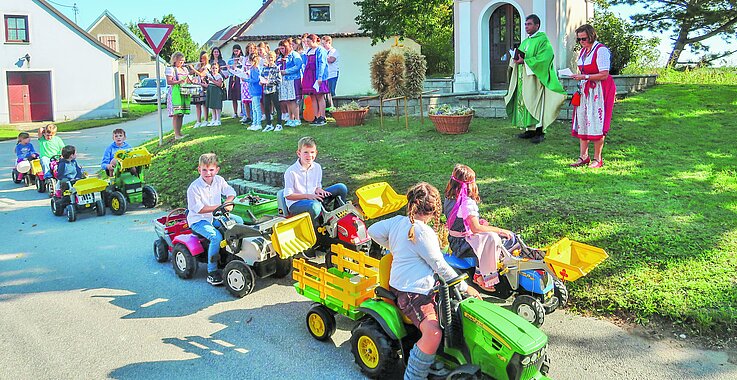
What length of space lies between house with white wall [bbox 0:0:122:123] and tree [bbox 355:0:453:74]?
1613cm

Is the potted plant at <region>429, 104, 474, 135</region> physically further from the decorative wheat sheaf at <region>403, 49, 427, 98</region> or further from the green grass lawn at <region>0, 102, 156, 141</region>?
the green grass lawn at <region>0, 102, 156, 141</region>

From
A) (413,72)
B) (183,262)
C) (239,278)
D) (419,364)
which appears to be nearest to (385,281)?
(419,364)

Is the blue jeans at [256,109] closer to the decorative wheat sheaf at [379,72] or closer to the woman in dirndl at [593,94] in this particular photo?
the decorative wheat sheaf at [379,72]

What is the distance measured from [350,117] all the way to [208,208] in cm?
705

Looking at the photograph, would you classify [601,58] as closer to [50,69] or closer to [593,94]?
[593,94]

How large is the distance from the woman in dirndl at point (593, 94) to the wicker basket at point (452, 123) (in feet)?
8.09

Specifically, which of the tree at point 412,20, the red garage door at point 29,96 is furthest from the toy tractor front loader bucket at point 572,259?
the red garage door at point 29,96

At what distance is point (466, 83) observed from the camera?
1582 centimetres

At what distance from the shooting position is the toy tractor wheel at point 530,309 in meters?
4.79

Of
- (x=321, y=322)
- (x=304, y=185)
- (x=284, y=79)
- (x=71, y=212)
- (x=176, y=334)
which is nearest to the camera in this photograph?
(x=321, y=322)

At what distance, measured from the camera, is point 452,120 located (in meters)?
10.9

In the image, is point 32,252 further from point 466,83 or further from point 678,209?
point 466,83

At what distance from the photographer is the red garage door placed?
30.6 metres

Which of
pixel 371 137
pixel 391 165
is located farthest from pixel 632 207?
pixel 371 137
